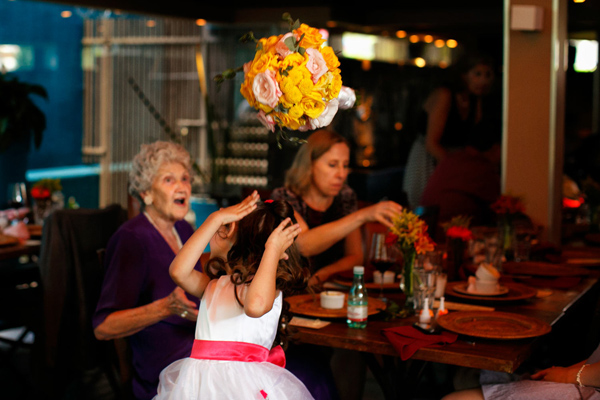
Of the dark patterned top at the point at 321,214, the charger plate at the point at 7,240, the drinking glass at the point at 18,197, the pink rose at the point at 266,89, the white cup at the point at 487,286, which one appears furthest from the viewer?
the drinking glass at the point at 18,197

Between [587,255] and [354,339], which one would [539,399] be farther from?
[587,255]

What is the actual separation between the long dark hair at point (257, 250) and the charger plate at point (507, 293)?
0.93m

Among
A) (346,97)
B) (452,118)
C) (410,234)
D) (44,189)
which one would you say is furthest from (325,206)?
(452,118)

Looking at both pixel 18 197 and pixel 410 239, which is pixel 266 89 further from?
pixel 18 197

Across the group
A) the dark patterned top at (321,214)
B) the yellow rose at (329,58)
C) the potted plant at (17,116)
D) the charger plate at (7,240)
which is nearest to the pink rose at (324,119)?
the yellow rose at (329,58)

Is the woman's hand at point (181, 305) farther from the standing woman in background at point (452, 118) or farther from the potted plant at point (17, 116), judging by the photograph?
the potted plant at point (17, 116)

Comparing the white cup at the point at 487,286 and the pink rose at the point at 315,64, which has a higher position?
the pink rose at the point at 315,64

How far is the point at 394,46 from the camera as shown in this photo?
728 cm

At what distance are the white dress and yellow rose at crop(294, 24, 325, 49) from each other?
70 cm

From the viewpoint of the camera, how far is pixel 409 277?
2.60 m

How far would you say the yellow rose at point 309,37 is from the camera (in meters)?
1.89

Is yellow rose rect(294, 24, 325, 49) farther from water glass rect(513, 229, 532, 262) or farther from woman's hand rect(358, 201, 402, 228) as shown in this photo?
water glass rect(513, 229, 532, 262)

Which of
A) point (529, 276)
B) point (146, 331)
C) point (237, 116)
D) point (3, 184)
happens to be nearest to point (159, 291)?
point (146, 331)

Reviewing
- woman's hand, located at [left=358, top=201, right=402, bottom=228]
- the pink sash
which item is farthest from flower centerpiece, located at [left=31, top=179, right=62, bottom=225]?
the pink sash
